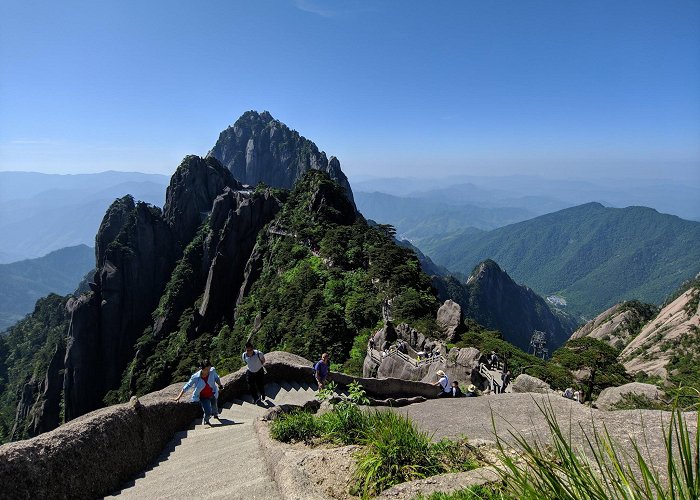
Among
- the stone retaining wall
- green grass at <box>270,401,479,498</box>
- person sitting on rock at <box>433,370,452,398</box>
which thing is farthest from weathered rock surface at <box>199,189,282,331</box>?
green grass at <box>270,401,479,498</box>

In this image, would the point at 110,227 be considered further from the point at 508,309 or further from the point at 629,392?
the point at 508,309

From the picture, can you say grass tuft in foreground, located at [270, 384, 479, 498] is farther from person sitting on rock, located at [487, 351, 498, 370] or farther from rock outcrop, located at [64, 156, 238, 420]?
rock outcrop, located at [64, 156, 238, 420]

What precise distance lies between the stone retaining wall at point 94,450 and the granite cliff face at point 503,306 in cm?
10621

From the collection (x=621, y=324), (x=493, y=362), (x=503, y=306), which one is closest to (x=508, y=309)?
(x=503, y=306)

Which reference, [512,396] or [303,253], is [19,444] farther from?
[303,253]

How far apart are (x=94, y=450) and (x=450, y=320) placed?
73.8ft

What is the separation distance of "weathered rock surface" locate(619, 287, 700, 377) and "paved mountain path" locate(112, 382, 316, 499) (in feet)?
106

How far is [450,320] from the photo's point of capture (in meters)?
26.3

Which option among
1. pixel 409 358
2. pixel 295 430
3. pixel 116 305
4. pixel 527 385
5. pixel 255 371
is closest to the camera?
pixel 295 430

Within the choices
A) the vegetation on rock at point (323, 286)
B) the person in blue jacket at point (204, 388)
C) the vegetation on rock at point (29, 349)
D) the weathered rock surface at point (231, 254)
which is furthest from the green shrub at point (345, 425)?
the vegetation on rock at point (29, 349)

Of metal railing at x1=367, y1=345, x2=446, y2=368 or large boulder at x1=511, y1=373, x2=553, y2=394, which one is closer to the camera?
large boulder at x1=511, y1=373, x2=553, y2=394

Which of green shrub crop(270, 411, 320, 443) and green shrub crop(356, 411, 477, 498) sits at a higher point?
green shrub crop(356, 411, 477, 498)

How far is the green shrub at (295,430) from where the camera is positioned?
702 centimetres

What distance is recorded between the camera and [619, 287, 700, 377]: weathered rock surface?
3347 cm
